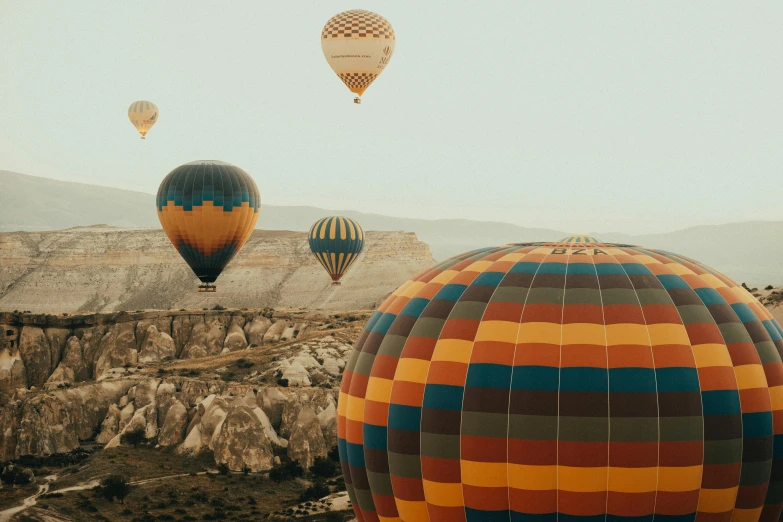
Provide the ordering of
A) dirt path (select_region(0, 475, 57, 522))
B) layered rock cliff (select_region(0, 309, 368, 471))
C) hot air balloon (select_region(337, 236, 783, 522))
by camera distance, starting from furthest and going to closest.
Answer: layered rock cliff (select_region(0, 309, 368, 471)) < dirt path (select_region(0, 475, 57, 522)) < hot air balloon (select_region(337, 236, 783, 522))

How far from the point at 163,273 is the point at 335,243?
49.7 metres

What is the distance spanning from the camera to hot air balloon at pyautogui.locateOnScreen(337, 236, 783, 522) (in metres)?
17.6

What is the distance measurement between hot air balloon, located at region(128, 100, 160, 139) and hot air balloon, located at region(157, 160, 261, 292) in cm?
4984

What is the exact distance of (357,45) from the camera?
68125 millimetres

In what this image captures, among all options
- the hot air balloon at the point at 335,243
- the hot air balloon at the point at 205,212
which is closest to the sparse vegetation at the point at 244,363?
the hot air balloon at the point at 205,212

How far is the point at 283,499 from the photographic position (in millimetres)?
45594

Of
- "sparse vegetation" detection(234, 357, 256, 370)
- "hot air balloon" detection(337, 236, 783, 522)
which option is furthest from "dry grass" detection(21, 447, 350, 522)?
"hot air balloon" detection(337, 236, 783, 522)

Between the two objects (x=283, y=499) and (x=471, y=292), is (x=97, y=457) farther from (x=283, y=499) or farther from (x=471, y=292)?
(x=471, y=292)

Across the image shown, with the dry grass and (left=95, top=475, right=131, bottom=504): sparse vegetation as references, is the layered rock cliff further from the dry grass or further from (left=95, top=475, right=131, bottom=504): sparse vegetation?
(left=95, top=475, right=131, bottom=504): sparse vegetation

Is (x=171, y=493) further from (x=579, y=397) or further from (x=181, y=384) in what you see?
(x=579, y=397)

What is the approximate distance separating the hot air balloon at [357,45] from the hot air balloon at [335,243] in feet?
66.8

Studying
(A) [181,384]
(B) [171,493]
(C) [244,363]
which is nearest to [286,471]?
(B) [171,493]

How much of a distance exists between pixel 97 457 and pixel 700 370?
4028cm

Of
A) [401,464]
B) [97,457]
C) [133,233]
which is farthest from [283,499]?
[133,233]
